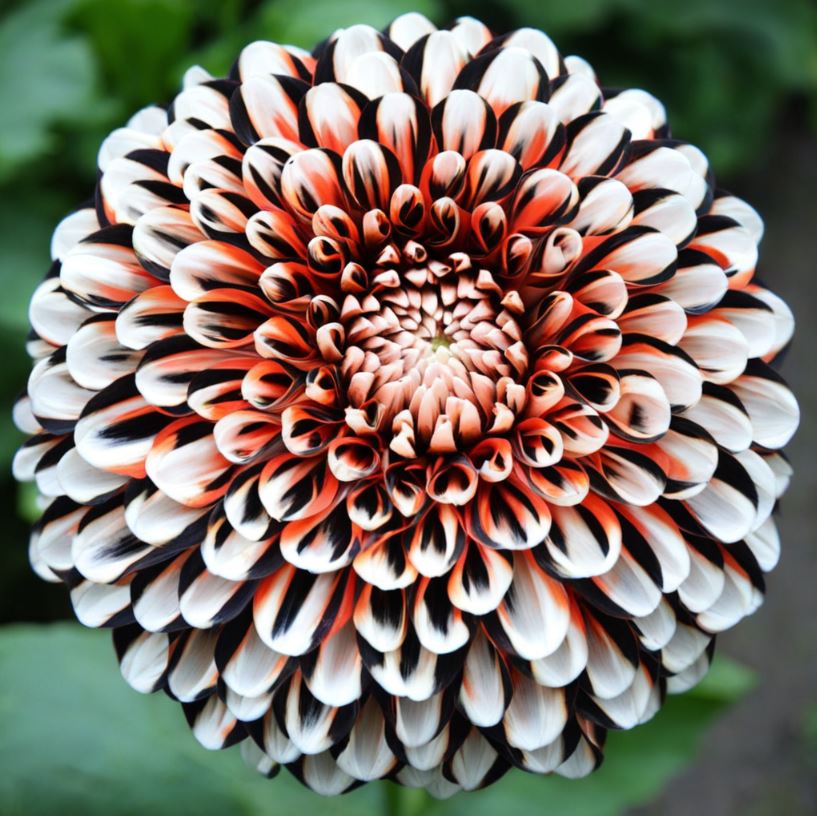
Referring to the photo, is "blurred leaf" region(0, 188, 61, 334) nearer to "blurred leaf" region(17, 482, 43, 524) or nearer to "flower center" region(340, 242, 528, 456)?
"blurred leaf" region(17, 482, 43, 524)

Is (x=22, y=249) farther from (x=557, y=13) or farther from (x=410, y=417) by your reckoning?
(x=557, y=13)

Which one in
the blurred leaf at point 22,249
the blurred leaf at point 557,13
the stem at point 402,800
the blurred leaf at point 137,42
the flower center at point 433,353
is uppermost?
the blurred leaf at point 557,13

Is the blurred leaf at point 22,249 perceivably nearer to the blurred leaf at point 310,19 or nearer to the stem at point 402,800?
the blurred leaf at point 310,19

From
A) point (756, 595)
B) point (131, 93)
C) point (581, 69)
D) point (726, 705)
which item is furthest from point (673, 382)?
point (131, 93)

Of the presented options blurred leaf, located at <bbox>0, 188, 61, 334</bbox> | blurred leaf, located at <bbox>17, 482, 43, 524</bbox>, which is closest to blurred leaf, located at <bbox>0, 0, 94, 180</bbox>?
blurred leaf, located at <bbox>0, 188, 61, 334</bbox>

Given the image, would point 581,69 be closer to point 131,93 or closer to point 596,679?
point 596,679

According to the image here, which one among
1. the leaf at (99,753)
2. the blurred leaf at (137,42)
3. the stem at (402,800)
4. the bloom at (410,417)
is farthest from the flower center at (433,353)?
the blurred leaf at (137,42)

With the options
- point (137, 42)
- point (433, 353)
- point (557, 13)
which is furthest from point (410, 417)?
point (557, 13)
